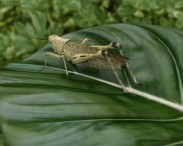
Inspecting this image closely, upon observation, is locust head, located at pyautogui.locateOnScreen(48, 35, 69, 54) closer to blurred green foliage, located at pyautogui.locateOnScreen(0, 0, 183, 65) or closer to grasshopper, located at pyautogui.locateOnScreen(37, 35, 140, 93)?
grasshopper, located at pyautogui.locateOnScreen(37, 35, 140, 93)

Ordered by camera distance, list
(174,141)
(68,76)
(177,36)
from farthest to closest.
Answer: (177,36), (68,76), (174,141)

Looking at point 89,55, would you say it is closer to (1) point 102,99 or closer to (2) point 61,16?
(1) point 102,99

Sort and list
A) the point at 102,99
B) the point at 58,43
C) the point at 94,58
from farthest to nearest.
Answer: the point at 58,43 → the point at 94,58 → the point at 102,99

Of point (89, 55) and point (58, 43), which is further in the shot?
point (58, 43)

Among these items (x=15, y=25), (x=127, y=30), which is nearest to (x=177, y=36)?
(x=127, y=30)

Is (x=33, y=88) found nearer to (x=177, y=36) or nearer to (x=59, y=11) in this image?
(x=177, y=36)

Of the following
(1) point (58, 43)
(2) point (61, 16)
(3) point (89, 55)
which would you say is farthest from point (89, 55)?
(2) point (61, 16)

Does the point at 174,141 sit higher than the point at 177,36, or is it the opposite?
the point at 177,36
